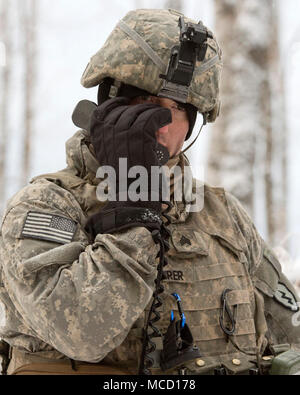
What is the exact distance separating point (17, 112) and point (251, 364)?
16.7 meters

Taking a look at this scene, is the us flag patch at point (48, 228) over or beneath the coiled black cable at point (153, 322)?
over

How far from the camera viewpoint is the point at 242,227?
2.87m

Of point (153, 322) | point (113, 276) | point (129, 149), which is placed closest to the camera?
point (113, 276)

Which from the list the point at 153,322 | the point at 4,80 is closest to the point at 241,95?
the point at 153,322

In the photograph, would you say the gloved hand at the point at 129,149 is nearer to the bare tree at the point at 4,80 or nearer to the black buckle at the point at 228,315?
the black buckle at the point at 228,315

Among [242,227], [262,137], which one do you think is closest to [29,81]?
[262,137]

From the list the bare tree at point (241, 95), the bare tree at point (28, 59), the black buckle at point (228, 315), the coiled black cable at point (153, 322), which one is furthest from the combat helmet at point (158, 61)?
the bare tree at point (28, 59)

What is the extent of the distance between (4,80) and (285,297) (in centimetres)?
1238

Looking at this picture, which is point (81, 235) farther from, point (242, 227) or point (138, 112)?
point (242, 227)

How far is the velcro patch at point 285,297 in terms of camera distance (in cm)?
290

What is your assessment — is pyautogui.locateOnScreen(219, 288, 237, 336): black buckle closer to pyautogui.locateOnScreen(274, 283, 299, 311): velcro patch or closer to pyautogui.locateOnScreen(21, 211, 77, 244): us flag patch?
pyautogui.locateOnScreen(274, 283, 299, 311): velcro patch

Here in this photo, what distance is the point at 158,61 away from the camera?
2.51 m

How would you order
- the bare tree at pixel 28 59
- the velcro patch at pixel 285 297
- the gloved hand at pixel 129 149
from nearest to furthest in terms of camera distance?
the gloved hand at pixel 129 149 < the velcro patch at pixel 285 297 < the bare tree at pixel 28 59

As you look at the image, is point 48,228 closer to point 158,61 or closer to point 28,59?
point 158,61
